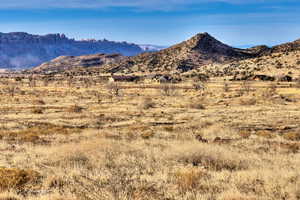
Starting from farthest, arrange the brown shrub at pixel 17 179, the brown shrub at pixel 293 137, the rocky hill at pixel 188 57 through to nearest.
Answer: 1. the rocky hill at pixel 188 57
2. the brown shrub at pixel 293 137
3. the brown shrub at pixel 17 179

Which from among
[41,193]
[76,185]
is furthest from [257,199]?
[41,193]

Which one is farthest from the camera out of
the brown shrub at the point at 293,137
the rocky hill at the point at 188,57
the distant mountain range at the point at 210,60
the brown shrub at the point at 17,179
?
the rocky hill at the point at 188,57

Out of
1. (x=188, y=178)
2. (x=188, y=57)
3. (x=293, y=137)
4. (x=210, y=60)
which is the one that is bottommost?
(x=293, y=137)

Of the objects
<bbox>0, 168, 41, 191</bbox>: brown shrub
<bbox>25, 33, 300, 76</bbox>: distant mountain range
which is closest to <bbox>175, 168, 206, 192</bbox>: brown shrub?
<bbox>0, 168, 41, 191</bbox>: brown shrub

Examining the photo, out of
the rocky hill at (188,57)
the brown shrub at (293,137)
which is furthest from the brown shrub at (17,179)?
the rocky hill at (188,57)

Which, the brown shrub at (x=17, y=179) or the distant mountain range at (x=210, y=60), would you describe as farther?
the distant mountain range at (x=210, y=60)

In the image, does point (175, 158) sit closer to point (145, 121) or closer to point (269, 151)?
point (269, 151)

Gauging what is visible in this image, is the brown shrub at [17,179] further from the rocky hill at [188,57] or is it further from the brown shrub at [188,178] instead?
the rocky hill at [188,57]

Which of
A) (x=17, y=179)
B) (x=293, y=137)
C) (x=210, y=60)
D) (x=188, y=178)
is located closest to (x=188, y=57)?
(x=210, y=60)

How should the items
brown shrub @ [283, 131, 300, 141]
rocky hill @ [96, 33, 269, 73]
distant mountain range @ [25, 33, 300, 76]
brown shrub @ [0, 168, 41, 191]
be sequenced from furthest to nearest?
rocky hill @ [96, 33, 269, 73] → distant mountain range @ [25, 33, 300, 76] → brown shrub @ [283, 131, 300, 141] → brown shrub @ [0, 168, 41, 191]

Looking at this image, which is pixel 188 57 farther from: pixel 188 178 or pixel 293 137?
pixel 188 178

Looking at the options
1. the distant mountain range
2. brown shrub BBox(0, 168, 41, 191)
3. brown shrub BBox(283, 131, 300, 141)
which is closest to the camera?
brown shrub BBox(0, 168, 41, 191)

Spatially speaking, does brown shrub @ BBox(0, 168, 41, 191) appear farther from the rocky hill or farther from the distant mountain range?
the rocky hill

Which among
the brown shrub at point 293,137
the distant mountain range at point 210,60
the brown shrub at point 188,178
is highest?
the distant mountain range at point 210,60
